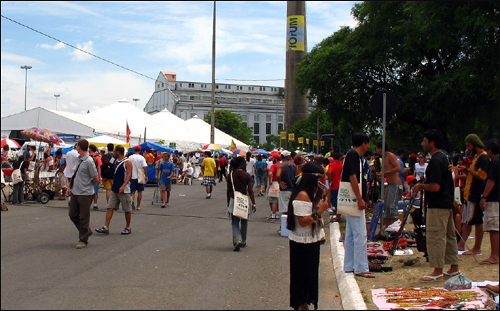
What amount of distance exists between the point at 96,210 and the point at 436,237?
34.6 ft

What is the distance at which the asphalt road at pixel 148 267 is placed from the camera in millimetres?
4289

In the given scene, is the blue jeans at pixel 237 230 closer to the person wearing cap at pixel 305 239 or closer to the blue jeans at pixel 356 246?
the blue jeans at pixel 356 246

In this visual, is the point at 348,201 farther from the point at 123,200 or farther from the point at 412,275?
the point at 123,200

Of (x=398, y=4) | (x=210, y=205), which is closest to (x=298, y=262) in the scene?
(x=210, y=205)

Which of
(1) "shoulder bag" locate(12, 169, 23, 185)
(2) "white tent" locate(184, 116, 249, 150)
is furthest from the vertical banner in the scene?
(1) "shoulder bag" locate(12, 169, 23, 185)

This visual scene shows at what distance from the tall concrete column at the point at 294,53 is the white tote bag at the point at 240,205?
7822cm

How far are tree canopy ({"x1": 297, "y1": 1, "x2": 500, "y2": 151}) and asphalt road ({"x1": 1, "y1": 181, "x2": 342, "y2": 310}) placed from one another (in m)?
11.9

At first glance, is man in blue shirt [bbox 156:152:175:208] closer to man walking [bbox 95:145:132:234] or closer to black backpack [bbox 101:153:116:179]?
black backpack [bbox 101:153:116:179]

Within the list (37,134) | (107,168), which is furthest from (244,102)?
(107,168)

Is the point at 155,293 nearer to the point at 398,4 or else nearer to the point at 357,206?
the point at 357,206

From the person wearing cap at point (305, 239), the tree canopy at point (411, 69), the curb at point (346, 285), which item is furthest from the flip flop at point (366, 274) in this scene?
the tree canopy at point (411, 69)

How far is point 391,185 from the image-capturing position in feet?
32.4

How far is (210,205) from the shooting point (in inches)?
659

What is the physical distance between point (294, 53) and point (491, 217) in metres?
86.2
